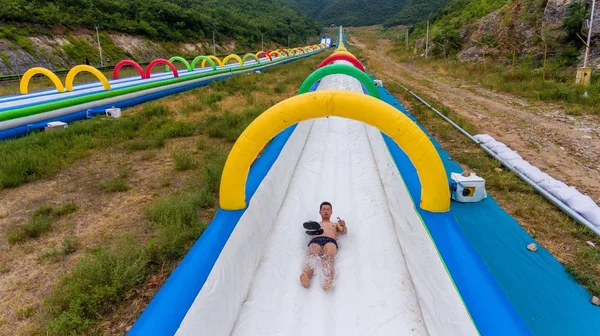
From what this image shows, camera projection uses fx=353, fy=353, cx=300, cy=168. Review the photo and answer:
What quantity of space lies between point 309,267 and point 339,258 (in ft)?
1.00

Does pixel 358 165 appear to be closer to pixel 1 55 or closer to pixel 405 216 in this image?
pixel 405 216

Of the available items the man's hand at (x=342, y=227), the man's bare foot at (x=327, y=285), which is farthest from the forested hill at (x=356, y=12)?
the man's bare foot at (x=327, y=285)

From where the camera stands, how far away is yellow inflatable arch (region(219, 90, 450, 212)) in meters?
2.57

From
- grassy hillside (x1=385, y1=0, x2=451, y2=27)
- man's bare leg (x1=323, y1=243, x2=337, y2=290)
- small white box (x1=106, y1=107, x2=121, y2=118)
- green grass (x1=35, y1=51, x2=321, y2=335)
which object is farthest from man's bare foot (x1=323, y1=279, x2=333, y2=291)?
grassy hillside (x1=385, y1=0, x2=451, y2=27)

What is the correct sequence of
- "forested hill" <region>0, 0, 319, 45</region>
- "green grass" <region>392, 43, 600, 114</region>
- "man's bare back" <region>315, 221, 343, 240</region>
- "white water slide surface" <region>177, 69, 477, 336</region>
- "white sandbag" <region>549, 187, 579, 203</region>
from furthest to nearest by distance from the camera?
"forested hill" <region>0, 0, 319, 45</region> → "green grass" <region>392, 43, 600, 114</region> → "white sandbag" <region>549, 187, 579, 203</region> → "man's bare back" <region>315, 221, 343, 240</region> → "white water slide surface" <region>177, 69, 477, 336</region>

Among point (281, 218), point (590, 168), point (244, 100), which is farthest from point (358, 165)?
point (244, 100)

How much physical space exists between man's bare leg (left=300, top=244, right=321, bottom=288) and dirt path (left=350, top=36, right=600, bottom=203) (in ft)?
10.2

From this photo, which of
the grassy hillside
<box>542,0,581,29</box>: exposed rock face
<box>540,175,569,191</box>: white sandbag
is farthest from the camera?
the grassy hillside

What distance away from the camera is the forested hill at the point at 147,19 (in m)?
16.4

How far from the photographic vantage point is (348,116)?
2.64m

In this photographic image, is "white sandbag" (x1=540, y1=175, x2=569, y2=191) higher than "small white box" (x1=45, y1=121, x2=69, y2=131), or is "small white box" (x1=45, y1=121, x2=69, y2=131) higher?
"small white box" (x1=45, y1=121, x2=69, y2=131)

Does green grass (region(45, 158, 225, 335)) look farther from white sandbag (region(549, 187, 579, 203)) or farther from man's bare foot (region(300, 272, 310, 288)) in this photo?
white sandbag (region(549, 187, 579, 203))

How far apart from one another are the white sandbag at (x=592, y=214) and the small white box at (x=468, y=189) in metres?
0.81

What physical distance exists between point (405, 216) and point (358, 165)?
161 cm
